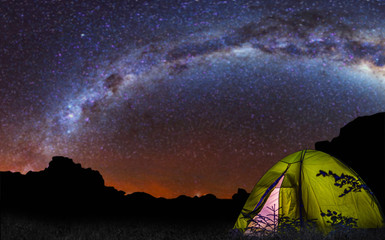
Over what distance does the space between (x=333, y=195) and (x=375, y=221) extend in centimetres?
115

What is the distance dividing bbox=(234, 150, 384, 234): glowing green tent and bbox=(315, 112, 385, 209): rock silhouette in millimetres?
7897

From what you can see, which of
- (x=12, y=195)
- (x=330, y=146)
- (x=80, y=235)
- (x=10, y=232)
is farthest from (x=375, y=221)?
(x=12, y=195)

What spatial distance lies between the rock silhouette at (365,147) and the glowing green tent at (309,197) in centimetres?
790

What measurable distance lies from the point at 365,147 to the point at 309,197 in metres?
11.7

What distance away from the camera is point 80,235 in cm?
766

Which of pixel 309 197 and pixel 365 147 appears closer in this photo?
pixel 309 197

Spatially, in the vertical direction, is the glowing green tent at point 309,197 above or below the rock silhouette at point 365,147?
below

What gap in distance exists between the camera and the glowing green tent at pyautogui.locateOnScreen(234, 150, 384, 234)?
8.15m

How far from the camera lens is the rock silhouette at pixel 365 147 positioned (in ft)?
54.3

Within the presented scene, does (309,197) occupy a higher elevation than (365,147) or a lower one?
lower

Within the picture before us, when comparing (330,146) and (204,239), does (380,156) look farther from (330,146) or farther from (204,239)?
(204,239)

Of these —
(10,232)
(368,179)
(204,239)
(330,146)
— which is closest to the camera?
(10,232)

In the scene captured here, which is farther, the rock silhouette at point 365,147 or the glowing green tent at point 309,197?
the rock silhouette at point 365,147

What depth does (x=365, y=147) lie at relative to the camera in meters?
18.2
